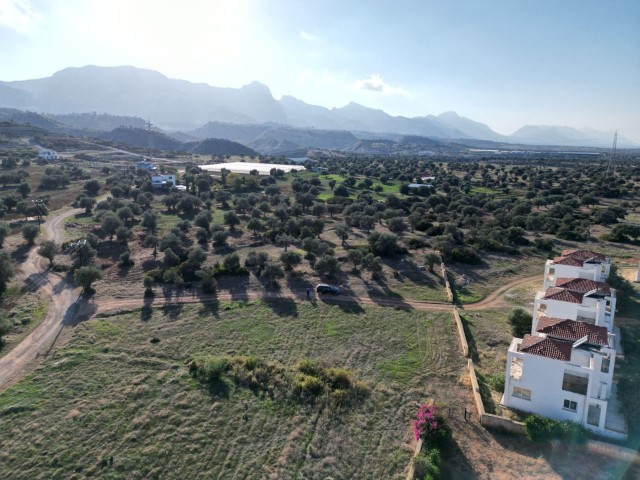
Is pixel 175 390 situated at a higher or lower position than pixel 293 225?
lower

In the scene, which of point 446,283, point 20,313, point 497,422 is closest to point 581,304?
point 497,422

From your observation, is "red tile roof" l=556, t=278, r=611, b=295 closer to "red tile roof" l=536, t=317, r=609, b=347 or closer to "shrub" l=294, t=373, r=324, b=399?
"red tile roof" l=536, t=317, r=609, b=347

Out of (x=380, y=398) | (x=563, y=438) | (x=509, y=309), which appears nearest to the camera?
(x=563, y=438)

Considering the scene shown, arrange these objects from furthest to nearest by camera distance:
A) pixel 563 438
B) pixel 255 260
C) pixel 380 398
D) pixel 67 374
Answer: pixel 255 260 < pixel 67 374 < pixel 380 398 < pixel 563 438

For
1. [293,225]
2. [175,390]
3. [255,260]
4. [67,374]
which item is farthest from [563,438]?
[293,225]

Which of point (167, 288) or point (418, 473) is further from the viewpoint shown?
point (167, 288)

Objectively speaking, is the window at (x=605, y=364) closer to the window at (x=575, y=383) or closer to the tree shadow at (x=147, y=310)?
the window at (x=575, y=383)

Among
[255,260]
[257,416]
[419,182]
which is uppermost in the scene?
[419,182]

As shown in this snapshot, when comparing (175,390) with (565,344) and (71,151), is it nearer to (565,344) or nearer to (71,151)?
(565,344)
